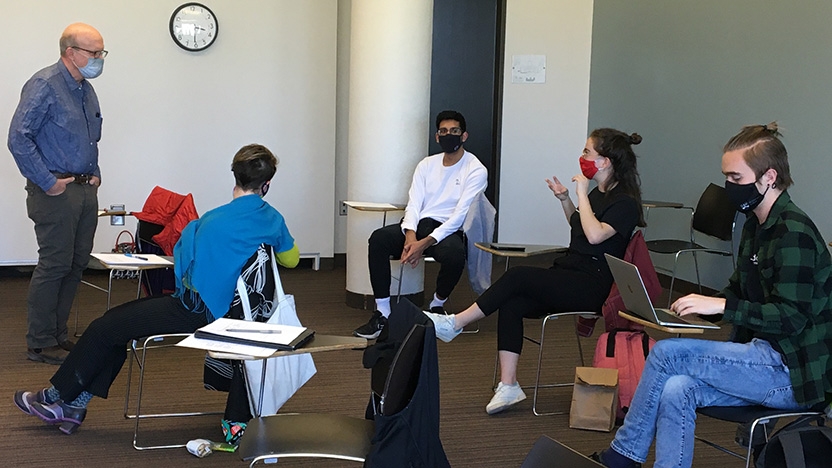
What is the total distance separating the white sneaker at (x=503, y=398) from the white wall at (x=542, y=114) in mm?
4375

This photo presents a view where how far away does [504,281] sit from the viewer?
4.25m

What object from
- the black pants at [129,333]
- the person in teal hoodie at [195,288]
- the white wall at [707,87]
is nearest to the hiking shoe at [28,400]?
the person in teal hoodie at [195,288]

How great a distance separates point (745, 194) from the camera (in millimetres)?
2965

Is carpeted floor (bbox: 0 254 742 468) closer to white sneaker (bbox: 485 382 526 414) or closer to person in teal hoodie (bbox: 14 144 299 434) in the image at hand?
white sneaker (bbox: 485 382 526 414)

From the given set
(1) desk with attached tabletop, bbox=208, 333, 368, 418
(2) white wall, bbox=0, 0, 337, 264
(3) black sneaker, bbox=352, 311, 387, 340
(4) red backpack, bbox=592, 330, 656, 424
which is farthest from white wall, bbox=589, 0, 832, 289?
(1) desk with attached tabletop, bbox=208, 333, 368, 418

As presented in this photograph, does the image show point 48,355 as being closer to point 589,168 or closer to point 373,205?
point 373,205

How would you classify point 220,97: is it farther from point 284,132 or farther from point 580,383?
point 580,383

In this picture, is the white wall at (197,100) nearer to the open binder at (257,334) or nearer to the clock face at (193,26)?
the clock face at (193,26)

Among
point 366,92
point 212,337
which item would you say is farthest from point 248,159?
point 366,92

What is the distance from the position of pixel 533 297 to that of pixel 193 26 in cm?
431

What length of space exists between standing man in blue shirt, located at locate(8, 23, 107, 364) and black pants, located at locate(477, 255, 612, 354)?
229 cm

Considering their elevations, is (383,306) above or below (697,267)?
below

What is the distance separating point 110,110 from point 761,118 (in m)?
4.97

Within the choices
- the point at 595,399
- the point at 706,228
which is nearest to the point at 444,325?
the point at 595,399
